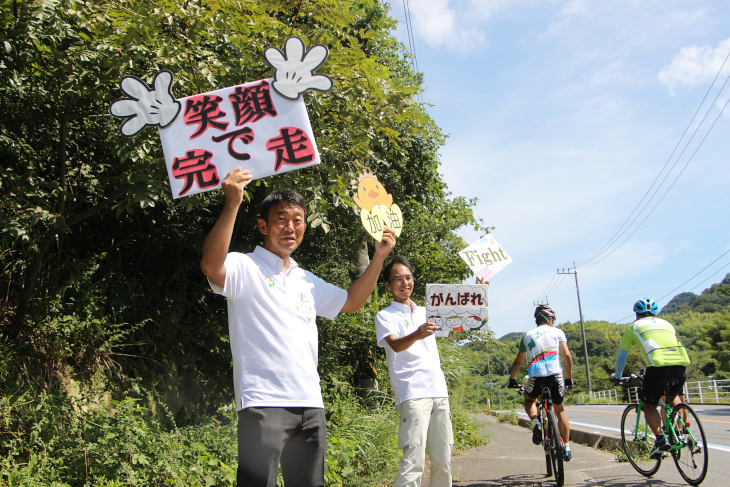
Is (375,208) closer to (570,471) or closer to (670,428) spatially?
(670,428)

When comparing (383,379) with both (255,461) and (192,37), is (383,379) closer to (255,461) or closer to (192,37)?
(192,37)

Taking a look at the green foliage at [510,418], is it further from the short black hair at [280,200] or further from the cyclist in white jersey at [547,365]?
the short black hair at [280,200]

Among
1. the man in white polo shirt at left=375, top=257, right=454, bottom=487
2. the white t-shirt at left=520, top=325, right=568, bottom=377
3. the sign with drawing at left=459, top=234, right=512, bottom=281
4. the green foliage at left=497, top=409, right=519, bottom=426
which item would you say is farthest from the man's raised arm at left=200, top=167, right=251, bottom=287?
the green foliage at left=497, top=409, right=519, bottom=426

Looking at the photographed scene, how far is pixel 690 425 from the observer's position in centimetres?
531

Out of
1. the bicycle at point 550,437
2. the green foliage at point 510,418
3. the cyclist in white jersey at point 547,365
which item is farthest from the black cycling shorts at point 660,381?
the green foliage at point 510,418

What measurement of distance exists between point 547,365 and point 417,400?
2799 millimetres

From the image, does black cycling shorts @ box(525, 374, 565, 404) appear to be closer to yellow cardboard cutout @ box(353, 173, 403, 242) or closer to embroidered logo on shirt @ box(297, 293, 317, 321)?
yellow cardboard cutout @ box(353, 173, 403, 242)

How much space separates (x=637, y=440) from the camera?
6.02 meters

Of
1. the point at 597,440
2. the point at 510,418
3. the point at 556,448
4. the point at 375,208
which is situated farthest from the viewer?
the point at 510,418

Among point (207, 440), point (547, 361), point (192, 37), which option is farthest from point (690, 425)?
point (192, 37)

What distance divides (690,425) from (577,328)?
396 ft

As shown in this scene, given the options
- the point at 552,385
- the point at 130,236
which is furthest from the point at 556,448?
the point at 130,236

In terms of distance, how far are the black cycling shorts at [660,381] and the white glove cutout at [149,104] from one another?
5.17 metres

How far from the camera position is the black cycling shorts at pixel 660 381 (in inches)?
217
